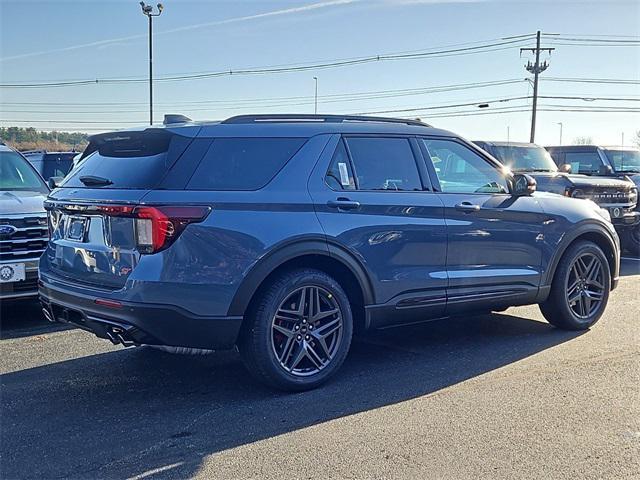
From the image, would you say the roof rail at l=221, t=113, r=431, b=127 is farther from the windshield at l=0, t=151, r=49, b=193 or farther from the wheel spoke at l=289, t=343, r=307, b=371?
the windshield at l=0, t=151, r=49, b=193

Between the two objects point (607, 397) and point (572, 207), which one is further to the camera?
point (572, 207)

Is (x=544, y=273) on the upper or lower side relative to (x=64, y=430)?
upper

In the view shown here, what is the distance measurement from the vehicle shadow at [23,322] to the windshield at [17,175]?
131cm

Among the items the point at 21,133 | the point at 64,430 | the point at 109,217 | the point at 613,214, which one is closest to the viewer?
the point at 64,430

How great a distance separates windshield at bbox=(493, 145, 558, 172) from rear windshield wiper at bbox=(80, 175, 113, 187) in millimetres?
8992

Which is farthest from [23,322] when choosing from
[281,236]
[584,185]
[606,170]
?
[606,170]

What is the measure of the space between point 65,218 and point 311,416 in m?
2.19

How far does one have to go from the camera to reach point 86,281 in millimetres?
4438

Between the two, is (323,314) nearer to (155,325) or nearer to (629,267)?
(155,325)

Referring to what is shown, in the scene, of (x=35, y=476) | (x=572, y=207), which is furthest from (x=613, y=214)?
(x=35, y=476)

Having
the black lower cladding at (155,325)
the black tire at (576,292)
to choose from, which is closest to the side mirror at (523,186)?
the black tire at (576,292)

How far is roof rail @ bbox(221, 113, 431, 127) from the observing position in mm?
4875

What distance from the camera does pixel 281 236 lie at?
4434 mm

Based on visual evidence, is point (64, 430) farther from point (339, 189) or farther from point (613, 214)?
point (613, 214)
